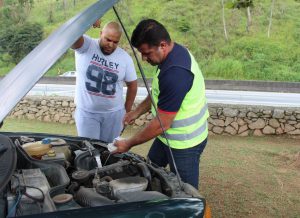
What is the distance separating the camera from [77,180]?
7.98 feet

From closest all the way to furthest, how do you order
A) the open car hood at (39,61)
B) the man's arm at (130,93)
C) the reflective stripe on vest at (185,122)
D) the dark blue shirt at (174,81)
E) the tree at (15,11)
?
the open car hood at (39,61)
the dark blue shirt at (174,81)
the reflective stripe on vest at (185,122)
the man's arm at (130,93)
the tree at (15,11)

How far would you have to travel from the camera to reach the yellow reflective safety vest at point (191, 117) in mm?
2920

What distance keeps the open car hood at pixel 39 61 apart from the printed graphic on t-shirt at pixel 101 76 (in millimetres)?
1911

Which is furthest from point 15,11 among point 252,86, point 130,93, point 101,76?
point 101,76

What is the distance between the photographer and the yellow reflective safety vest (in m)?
2.92

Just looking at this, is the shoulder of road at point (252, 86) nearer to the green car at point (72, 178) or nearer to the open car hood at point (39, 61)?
the green car at point (72, 178)

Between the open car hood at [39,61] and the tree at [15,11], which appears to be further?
the tree at [15,11]

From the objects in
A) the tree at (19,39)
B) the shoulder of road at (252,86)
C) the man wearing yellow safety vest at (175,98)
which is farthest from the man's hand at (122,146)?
the tree at (19,39)

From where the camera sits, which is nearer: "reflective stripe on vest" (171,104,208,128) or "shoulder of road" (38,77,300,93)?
"reflective stripe on vest" (171,104,208,128)

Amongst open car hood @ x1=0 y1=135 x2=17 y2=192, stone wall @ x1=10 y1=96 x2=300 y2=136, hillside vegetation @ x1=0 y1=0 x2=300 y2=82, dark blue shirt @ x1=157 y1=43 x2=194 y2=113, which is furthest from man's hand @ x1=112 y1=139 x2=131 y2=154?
hillside vegetation @ x1=0 y1=0 x2=300 y2=82

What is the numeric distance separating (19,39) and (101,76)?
2284cm

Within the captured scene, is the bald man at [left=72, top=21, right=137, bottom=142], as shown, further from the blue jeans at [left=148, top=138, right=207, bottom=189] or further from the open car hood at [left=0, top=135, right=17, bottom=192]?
the open car hood at [left=0, top=135, right=17, bottom=192]

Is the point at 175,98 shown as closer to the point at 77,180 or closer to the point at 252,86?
the point at 77,180

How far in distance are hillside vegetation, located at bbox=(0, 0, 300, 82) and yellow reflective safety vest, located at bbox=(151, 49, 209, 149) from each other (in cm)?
1931
